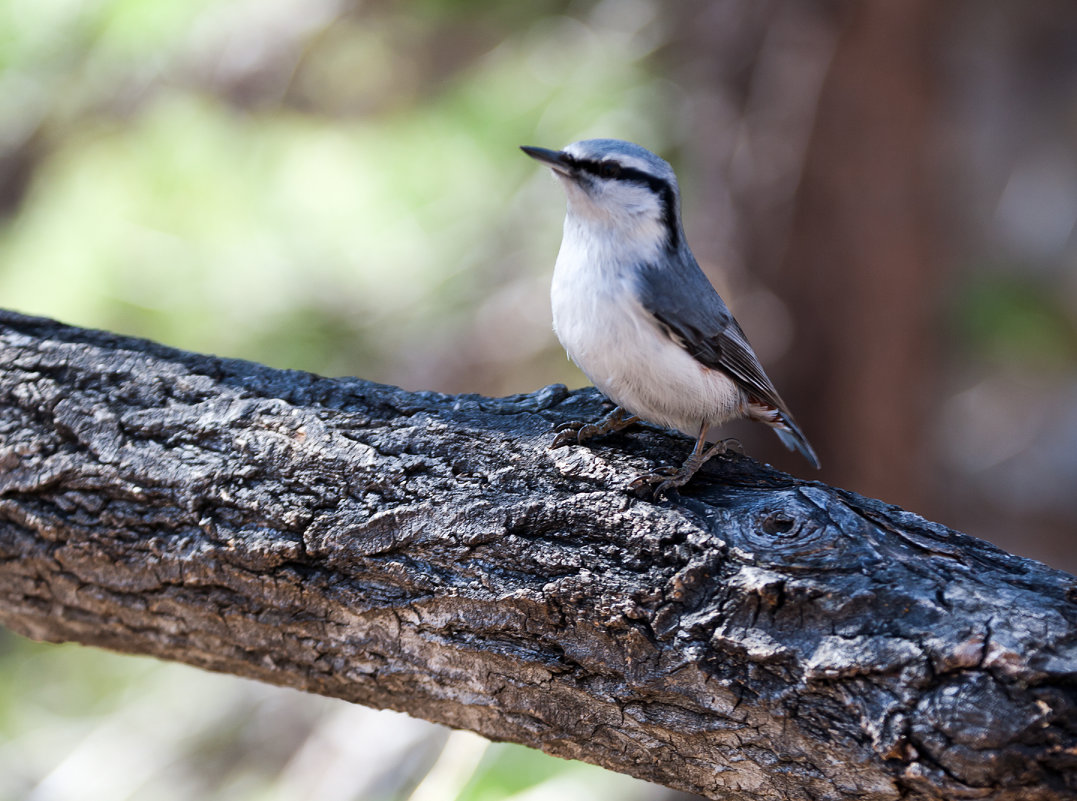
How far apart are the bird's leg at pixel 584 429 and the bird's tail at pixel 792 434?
552 mm

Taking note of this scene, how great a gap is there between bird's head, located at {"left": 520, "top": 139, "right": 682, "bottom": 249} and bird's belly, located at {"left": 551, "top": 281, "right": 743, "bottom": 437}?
8.2 inches

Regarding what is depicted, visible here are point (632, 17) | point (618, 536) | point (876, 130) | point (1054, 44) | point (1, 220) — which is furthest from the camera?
point (1054, 44)

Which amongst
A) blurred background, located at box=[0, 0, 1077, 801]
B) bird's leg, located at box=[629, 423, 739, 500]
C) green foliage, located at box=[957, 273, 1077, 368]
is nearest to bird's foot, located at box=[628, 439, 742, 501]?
bird's leg, located at box=[629, 423, 739, 500]

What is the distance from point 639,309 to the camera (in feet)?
6.16

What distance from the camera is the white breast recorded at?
1844mm

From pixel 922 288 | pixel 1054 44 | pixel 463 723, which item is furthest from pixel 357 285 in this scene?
pixel 1054 44

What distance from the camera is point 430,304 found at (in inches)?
179

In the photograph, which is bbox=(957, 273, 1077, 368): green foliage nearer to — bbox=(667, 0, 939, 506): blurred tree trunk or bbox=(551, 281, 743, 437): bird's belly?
bbox=(667, 0, 939, 506): blurred tree trunk

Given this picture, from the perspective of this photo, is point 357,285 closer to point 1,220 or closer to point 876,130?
point 1,220

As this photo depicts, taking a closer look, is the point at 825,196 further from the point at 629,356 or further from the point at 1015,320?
the point at 1015,320

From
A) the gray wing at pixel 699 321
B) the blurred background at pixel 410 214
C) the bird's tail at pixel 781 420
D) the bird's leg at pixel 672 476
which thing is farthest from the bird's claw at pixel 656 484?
the blurred background at pixel 410 214

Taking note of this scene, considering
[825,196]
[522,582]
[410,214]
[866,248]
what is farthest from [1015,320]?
[522,582]

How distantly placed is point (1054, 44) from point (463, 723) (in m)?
8.42

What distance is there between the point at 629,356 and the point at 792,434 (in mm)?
785
